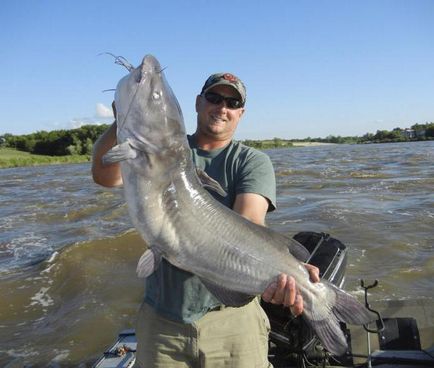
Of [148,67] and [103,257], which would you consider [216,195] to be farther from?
[103,257]

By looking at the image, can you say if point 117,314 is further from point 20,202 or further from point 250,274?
point 20,202

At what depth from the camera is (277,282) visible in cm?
281

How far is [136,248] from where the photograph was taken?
1088 cm

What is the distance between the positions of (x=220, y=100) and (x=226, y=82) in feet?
0.45

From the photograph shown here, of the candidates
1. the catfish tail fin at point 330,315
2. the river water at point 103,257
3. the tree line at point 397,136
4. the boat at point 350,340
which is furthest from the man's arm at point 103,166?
the tree line at point 397,136

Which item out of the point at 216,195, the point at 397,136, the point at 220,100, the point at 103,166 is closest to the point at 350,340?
the point at 216,195

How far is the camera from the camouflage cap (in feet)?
10.9

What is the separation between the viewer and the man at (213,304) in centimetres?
305

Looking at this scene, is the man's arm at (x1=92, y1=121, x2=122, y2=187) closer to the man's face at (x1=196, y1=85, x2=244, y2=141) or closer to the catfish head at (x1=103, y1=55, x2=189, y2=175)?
the catfish head at (x1=103, y1=55, x2=189, y2=175)

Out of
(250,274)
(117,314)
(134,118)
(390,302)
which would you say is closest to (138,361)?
(250,274)

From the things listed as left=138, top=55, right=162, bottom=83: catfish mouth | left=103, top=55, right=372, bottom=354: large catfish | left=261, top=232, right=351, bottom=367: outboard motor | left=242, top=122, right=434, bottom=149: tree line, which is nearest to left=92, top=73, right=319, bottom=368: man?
left=103, top=55, right=372, bottom=354: large catfish

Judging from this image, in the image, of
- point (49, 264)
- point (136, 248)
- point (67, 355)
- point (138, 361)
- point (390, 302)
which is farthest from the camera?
point (136, 248)

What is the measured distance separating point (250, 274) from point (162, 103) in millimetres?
1154

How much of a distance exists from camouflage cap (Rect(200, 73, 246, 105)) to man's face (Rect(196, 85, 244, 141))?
29 millimetres
